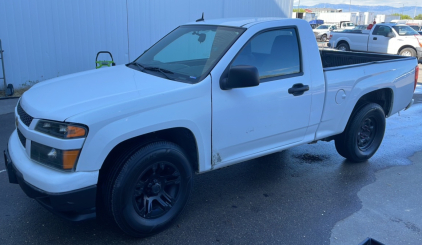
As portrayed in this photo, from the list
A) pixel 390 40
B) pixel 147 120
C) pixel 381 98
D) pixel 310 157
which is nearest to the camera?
pixel 147 120

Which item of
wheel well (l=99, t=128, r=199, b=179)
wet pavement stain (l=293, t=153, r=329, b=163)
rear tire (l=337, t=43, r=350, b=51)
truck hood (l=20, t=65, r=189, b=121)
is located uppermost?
truck hood (l=20, t=65, r=189, b=121)

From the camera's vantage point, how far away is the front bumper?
2705mm

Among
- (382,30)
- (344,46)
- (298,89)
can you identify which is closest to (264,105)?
(298,89)

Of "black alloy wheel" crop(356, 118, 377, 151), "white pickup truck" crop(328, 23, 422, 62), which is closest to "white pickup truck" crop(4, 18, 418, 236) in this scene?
"black alloy wheel" crop(356, 118, 377, 151)

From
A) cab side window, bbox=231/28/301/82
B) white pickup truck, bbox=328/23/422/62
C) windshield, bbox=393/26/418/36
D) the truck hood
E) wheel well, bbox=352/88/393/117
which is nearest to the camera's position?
the truck hood

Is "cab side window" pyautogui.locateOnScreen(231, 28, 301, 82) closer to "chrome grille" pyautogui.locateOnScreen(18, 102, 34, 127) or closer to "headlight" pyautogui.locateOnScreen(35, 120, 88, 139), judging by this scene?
"headlight" pyautogui.locateOnScreen(35, 120, 88, 139)

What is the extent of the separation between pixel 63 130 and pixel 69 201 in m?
0.53

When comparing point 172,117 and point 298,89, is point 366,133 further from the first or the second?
point 172,117

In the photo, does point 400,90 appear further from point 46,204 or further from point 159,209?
point 46,204

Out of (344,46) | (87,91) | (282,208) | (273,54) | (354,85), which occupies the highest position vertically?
(273,54)

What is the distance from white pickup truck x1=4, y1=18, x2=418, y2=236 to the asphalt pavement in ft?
1.26

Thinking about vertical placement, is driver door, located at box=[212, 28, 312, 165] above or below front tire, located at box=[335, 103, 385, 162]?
above

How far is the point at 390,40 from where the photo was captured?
57.0 feet

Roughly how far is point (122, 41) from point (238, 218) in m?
7.84
